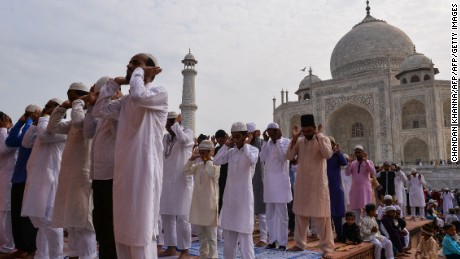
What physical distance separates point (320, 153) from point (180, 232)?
1.75m

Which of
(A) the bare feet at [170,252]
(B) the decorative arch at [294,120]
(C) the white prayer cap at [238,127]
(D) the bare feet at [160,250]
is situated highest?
(B) the decorative arch at [294,120]

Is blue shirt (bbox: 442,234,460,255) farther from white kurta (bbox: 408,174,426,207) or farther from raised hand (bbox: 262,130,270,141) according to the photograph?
white kurta (bbox: 408,174,426,207)

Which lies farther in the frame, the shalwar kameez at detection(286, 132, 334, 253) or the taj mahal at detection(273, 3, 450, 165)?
the taj mahal at detection(273, 3, 450, 165)

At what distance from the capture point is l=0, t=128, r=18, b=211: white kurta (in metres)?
4.01

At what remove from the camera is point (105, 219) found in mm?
2488

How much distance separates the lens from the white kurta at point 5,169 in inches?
158

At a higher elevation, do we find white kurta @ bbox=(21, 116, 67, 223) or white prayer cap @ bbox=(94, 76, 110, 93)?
white prayer cap @ bbox=(94, 76, 110, 93)

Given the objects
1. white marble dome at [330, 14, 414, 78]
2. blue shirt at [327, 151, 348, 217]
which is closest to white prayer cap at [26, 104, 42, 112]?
blue shirt at [327, 151, 348, 217]

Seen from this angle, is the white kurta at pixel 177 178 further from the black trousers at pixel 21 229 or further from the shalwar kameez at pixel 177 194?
the black trousers at pixel 21 229

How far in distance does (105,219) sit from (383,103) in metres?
23.0

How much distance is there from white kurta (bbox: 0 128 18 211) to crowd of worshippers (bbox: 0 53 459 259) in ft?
0.04

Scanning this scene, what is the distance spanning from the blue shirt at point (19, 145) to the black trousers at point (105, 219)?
1725mm

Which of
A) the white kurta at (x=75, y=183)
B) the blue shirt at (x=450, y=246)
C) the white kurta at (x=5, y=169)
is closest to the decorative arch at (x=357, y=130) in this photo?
the blue shirt at (x=450, y=246)

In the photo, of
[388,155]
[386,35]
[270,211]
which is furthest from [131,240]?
[386,35]
